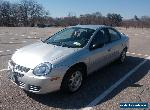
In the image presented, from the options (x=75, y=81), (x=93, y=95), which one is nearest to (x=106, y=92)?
(x=93, y=95)

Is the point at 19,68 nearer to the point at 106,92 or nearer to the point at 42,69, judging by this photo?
the point at 42,69

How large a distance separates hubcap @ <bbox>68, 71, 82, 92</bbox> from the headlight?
27.3 inches

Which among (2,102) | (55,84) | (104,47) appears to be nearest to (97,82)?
(104,47)

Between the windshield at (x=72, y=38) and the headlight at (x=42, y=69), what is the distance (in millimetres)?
1167

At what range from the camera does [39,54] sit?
5.38 m

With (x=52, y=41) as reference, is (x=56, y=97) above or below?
below

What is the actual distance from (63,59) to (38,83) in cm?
77

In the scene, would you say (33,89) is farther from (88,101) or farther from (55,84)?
(88,101)

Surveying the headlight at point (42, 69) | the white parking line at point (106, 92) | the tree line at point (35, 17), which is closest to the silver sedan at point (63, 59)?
the headlight at point (42, 69)

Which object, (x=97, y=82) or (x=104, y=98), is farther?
(x=97, y=82)

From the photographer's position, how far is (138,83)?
21.5ft

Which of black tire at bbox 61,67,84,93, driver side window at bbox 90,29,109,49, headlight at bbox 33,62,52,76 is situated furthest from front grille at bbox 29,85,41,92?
driver side window at bbox 90,29,109,49

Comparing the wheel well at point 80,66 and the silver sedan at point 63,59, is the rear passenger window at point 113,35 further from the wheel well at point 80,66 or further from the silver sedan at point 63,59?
the wheel well at point 80,66

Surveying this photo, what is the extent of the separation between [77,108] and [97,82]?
173 centimetres
